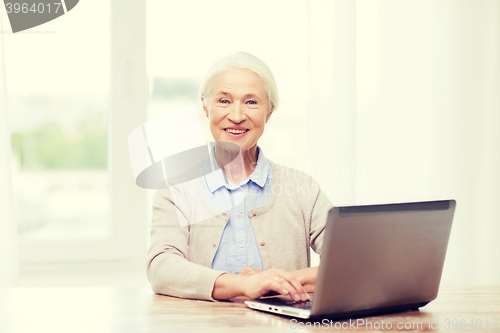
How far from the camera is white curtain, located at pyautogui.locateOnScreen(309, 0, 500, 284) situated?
2.28m

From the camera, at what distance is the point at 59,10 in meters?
2.35

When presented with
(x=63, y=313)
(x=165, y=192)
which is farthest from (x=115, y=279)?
(x=63, y=313)

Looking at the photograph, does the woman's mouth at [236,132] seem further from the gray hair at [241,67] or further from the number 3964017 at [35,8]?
the number 3964017 at [35,8]

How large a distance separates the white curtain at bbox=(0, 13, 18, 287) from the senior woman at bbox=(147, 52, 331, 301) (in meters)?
1.00

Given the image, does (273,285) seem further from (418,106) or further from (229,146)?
(418,106)

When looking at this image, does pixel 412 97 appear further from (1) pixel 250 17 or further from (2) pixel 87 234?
(2) pixel 87 234

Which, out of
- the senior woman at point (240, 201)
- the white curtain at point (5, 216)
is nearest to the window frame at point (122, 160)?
the white curtain at point (5, 216)

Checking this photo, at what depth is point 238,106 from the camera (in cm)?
157

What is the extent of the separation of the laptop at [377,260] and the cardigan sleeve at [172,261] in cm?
19

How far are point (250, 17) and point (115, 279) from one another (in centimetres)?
151

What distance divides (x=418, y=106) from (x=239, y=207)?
129 cm

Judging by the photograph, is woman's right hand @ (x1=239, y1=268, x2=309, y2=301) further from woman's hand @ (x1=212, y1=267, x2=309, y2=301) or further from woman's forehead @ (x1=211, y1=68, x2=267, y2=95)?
woman's forehead @ (x1=211, y1=68, x2=267, y2=95)

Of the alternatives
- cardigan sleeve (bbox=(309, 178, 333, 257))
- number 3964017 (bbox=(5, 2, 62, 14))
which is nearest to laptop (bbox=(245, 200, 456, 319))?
cardigan sleeve (bbox=(309, 178, 333, 257))

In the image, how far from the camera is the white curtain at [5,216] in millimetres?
2049
